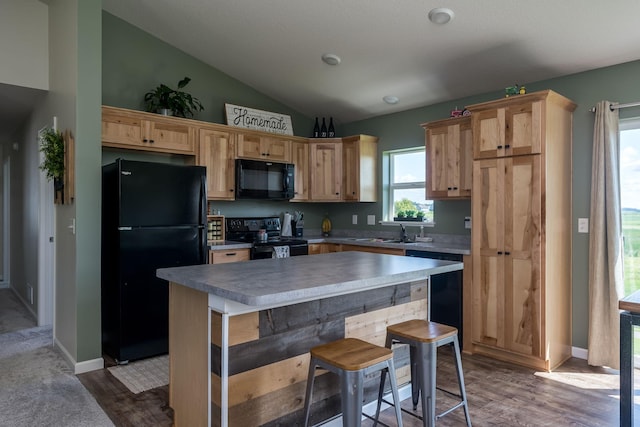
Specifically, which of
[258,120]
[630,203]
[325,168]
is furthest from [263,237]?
[630,203]

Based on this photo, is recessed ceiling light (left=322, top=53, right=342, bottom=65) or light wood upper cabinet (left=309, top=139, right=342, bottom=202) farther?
light wood upper cabinet (left=309, top=139, right=342, bottom=202)

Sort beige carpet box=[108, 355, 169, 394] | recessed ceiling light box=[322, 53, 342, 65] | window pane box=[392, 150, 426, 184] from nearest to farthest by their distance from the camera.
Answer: beige carpet box=[108, 355, 169, 394]
recessed ceiling light box=[322, 53, 342, 65]
window pane box=[392, 150, 426, 184]

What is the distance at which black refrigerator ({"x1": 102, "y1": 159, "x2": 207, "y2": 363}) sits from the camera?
3.22 metres

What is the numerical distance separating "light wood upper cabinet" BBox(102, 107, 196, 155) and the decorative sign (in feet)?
2.09

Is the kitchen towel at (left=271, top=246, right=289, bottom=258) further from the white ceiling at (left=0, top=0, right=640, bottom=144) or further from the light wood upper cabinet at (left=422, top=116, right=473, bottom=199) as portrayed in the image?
the white ceiling at (left=0, top=0, right=640, bottom=144)

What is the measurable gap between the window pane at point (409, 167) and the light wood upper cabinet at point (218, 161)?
6.42ft

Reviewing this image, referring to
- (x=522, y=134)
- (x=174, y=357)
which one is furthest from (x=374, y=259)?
(x=522, y=134)

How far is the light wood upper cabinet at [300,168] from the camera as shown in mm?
4957

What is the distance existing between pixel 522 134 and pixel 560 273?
3.88ft

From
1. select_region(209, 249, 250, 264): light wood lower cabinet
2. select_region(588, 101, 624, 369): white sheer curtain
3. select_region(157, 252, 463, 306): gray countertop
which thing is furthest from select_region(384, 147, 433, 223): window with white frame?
select_region(157, 252, 463, 306): gray countertop

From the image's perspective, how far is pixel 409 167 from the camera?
4820 mm

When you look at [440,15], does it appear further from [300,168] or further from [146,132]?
[146,132]

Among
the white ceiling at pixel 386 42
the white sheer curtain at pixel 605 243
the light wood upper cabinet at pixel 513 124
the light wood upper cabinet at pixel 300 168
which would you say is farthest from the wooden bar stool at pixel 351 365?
the light wood upper cabinet at pixel 300 168

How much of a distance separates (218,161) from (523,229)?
2.98 meters
